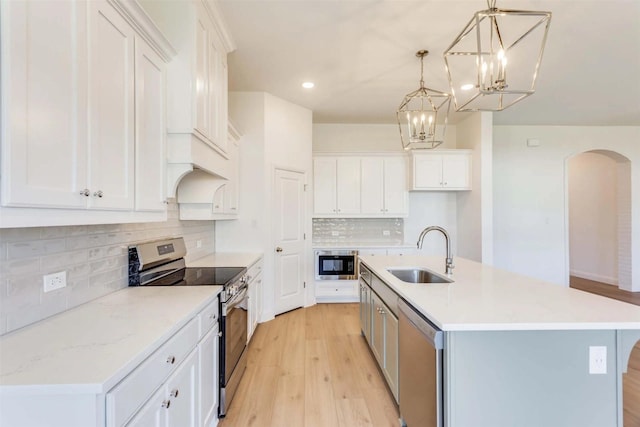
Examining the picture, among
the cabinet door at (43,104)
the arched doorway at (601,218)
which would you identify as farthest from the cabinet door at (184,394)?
the arched doorway at (601,218)

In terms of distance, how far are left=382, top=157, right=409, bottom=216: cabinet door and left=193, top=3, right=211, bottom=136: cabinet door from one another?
345cm

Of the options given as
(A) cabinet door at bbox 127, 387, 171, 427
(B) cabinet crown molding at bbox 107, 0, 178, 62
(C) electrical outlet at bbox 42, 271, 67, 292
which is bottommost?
(A) cabinet door at bbox 127, 387, 171, 427

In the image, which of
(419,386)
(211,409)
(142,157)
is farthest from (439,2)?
(211,409)

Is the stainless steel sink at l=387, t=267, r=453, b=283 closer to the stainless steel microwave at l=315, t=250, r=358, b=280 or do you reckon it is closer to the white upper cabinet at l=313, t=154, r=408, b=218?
the stainless steel microwave at l=315, t=250, r=358, b=280

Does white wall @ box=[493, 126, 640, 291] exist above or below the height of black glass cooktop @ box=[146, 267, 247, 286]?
above

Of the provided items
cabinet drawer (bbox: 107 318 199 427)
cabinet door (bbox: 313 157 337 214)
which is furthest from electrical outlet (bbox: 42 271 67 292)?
cabinet door (bbox: 313 157 337 214)

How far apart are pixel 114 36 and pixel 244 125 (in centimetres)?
271

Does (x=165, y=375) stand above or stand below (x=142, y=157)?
below

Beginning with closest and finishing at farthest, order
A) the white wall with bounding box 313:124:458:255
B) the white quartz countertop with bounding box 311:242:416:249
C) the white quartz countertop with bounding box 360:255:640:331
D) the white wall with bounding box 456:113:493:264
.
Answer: the white quartz countertop with bounding box 360:255:640:331
the white wall with bounding box 456:113:493:264
the white quartz countertop with bounding box 311:242:416:249
the white wall with bounding box 313:124:458:255

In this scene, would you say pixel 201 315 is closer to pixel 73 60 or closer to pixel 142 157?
pixel 142 157

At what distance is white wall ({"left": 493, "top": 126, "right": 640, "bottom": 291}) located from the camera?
5.39 metres

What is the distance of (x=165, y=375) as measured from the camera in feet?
4.11

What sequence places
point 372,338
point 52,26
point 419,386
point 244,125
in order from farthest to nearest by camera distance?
point 244,125 < point 372,338 < point 419,386 < point 52,26

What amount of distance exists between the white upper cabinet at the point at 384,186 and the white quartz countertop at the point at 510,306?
9.38ft
